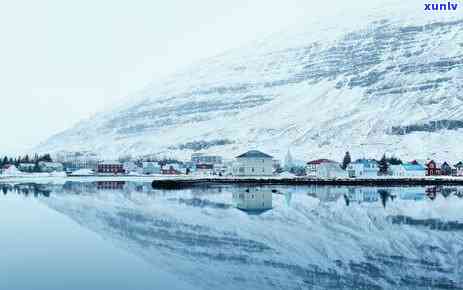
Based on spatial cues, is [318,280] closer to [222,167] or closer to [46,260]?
[46,260]

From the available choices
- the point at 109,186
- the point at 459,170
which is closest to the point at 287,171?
the point at 459,170

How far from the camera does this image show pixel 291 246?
28375mm

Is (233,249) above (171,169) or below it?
below

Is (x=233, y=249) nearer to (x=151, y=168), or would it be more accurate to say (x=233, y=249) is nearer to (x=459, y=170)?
(x=459, y=170)

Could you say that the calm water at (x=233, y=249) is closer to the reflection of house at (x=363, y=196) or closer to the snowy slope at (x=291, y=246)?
the snowy slope at (x=291, y=246)

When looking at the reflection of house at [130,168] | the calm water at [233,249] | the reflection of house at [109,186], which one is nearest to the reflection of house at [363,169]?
the reflection of house at [109,186]

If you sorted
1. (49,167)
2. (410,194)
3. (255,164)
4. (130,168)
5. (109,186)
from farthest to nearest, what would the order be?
(130,168) < (49,167) < (255,164) < (109,186) < (410,194)

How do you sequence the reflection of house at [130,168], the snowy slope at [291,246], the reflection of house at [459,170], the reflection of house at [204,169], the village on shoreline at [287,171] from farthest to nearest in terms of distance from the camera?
the reflection of house at [130,168]
the reflection of house at [204,169]
the reflection of house at [459,170]
the village on shoreline at [287,171]
the snowy slope at [291,246]

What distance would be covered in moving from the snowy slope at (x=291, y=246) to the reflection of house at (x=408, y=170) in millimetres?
91379

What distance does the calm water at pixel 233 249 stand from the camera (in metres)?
20.9

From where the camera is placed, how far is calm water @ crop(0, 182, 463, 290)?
20.9m

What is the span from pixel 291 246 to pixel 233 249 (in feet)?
8.85

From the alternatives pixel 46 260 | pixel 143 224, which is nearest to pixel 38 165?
pixel 143 224

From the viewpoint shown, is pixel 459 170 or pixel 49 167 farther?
pixel 49 167
